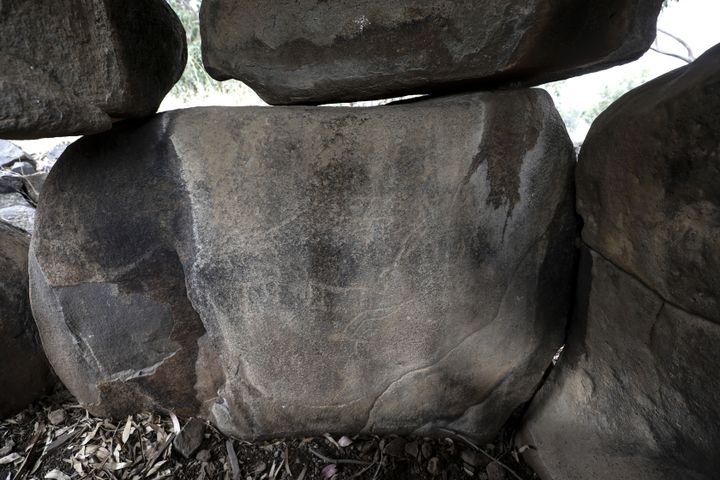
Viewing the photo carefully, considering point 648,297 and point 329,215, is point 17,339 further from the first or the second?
point 648,297

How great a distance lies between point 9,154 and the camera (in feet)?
12.3

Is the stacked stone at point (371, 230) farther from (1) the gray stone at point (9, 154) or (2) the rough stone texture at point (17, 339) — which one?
(1) the gray stone at point (9, 154)

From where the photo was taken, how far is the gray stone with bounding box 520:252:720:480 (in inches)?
32.6

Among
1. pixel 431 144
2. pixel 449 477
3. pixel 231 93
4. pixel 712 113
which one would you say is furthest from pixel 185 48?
pixel 231 93

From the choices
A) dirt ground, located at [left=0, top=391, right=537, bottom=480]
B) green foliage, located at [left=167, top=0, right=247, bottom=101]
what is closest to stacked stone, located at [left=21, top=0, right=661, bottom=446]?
dirt ground, located at [left=0, top=391, right=537, bottom=480]

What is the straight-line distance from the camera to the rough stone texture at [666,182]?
0.72 meters

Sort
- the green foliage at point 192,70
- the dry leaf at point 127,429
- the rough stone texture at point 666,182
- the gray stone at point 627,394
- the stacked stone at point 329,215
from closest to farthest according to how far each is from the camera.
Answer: the rough stone texture at point 666,182
the gray stone at point 627,394
the stacked stone at point 329,215
the dry leaf at point 127,429
the green foliage at point 192,70

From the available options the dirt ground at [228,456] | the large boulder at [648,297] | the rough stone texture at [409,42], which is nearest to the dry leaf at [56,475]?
the dirt ground at [228,456]

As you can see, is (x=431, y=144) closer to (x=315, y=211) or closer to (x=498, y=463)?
(x=315, y=211)

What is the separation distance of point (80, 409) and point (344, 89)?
1.08m

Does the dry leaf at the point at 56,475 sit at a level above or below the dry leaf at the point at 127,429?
below

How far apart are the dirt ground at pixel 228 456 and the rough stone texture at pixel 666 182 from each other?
0.59 metres

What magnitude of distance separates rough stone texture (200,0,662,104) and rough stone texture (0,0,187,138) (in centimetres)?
19

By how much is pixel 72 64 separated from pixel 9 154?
3763 mm
